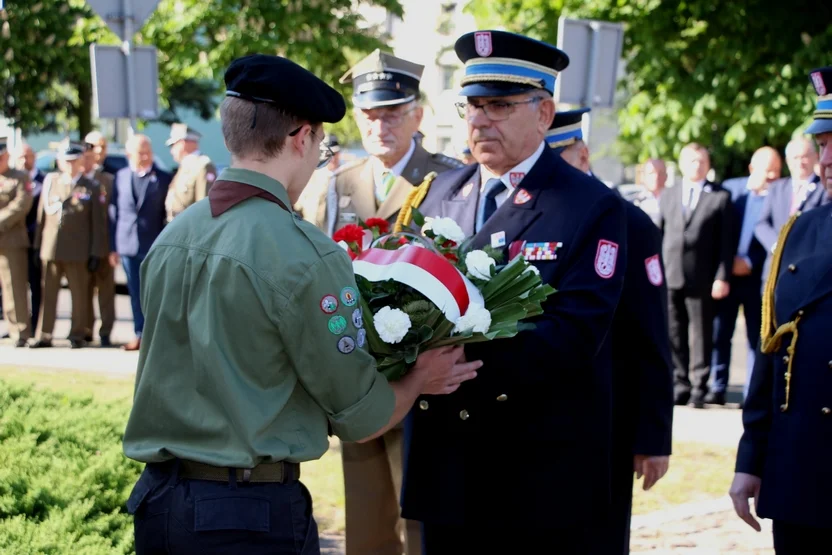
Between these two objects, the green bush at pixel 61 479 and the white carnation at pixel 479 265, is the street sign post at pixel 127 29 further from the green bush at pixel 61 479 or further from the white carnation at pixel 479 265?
the white carnation at pixel 479 265

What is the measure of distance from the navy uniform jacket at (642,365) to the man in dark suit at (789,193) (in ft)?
17.8

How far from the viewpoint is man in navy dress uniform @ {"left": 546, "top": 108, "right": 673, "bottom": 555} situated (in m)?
4.05

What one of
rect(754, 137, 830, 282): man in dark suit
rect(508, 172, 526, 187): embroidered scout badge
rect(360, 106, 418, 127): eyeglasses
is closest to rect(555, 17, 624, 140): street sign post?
rect(754, 137, 830, 282): man in dark suit

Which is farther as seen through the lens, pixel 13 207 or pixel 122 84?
pixel 13 207

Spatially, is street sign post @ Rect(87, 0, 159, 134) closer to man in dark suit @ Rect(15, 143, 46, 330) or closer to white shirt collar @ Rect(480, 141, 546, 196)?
man in dark suit @ Rect(15, 143, 46, 330)

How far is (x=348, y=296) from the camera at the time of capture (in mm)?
2719

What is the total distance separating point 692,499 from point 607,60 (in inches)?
197

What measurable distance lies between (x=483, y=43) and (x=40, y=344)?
9.72m

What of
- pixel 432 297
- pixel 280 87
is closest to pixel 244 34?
pixel 432 297

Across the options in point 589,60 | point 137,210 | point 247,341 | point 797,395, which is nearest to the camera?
point 247,341

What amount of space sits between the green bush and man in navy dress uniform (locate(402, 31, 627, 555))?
4.72 feet

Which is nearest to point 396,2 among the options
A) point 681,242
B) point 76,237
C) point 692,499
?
point 76,237

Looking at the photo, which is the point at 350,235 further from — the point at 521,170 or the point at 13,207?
the point at 13,207

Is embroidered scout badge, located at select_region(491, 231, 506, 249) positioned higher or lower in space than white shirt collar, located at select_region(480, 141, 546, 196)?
lower
